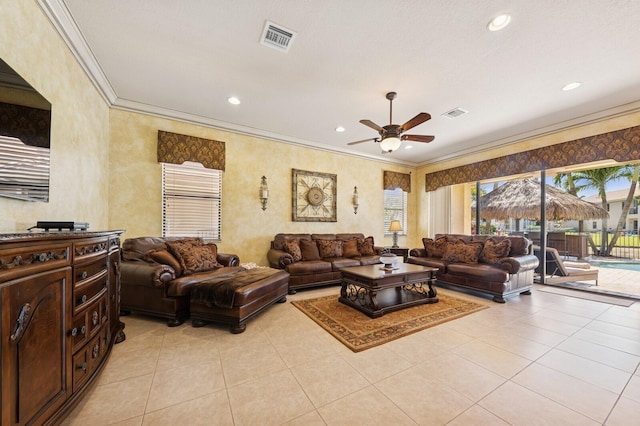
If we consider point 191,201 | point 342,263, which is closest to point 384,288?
point 342,263

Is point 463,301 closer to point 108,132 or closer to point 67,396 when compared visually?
point 67,396

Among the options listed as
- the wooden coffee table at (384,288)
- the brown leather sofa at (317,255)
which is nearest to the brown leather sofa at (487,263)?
the wooden coffee table at (384,288)

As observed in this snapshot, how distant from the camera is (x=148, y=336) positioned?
2588 mm

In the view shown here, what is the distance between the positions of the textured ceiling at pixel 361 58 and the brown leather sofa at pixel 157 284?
2381 mm

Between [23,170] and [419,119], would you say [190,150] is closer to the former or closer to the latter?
A: [23,170]

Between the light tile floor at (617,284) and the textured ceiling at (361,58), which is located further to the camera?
the light tile floor at (617,284)

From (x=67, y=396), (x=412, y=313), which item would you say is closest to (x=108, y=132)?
(x=67, y=396)

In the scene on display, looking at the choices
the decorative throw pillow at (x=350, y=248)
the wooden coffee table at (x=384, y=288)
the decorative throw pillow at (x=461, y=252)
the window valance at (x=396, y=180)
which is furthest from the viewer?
the window valance at (x=396, y=180)

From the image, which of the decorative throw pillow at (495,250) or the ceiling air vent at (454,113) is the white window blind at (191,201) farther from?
the decorative throw pillow at (495,250)

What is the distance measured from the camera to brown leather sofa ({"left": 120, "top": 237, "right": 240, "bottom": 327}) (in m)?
2.84

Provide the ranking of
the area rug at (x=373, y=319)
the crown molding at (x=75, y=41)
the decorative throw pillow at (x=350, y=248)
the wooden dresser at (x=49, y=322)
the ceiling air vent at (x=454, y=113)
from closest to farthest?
the wooden dresser at (x=49, y=322), the crown molding at (x=75, y=41), the area rug at (x=373, y=319), the ceiling air vent at (x=454, y=113), the decorative throw pillow at (x=350, y=248)

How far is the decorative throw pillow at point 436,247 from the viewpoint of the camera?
5137mm

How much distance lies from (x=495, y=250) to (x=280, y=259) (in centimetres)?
384

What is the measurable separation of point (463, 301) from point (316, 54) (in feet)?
13.0
